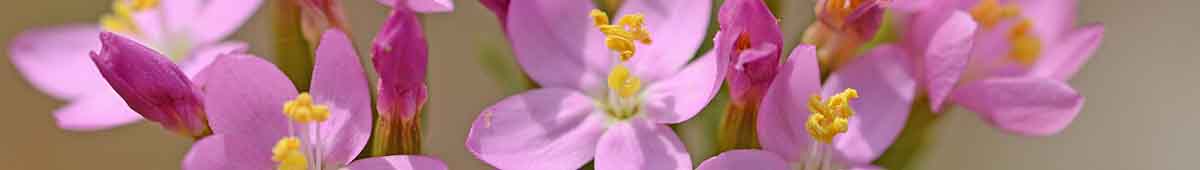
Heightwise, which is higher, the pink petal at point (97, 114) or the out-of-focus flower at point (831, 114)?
the out-of-focus flower at point (831, 114)

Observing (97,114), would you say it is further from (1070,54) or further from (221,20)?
(1070,54)

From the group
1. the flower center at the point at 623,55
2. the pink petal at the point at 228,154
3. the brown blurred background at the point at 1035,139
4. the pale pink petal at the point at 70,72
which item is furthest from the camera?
the brown blurred background at the point at 1035,139

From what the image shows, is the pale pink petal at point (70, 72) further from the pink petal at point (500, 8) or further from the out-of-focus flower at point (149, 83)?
the pink petal at point (500, 8)

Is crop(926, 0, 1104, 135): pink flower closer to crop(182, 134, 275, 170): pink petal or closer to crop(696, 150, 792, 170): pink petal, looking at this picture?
crop(696, 150, 792, 170): pink petal

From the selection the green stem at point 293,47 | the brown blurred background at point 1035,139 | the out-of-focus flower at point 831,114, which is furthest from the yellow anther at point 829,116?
the brown blurred background at point 1035,139

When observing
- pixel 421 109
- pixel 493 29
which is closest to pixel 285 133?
pixel 421 109
